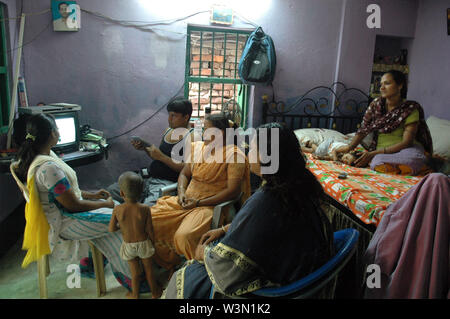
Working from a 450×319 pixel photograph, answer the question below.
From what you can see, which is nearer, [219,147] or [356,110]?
[219,147]

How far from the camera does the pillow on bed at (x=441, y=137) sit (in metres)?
3.52

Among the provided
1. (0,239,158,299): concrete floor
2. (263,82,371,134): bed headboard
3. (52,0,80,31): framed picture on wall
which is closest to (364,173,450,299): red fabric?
(0,239,158,299): concrete floor

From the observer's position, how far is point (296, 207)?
1370 mm

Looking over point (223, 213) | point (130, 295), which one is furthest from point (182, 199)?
point (130, 295)

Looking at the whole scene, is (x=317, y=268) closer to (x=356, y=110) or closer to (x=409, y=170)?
(x=409, y=170)

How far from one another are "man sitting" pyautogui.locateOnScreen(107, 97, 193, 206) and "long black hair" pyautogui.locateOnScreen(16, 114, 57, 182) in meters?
0.87

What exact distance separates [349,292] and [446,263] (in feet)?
1.36

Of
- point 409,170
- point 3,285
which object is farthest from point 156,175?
point 409,170

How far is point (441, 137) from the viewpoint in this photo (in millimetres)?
3627

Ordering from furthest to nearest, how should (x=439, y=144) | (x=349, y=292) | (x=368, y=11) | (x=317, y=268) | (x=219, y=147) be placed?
(x=368, y=11) < (x=439, y=144) < (x=219, y=147) < (x=349, y=292) < (x=317, y=268)

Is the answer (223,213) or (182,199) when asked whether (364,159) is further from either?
(182,199)

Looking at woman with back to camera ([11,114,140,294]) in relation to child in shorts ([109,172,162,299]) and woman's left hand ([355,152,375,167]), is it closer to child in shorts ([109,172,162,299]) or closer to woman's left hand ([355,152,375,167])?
child in shorts ([109,172,162,299])

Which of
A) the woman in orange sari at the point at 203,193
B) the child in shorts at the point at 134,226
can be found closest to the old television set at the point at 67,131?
the woman in orange sari at the point at 203,193

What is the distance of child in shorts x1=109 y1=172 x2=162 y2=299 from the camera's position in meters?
2.13
